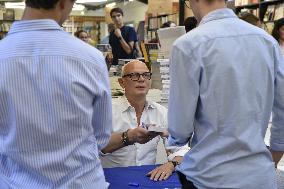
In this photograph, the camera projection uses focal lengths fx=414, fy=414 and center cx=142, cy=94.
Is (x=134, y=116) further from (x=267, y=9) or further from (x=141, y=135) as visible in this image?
(x=267, y=9)

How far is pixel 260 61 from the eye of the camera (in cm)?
137

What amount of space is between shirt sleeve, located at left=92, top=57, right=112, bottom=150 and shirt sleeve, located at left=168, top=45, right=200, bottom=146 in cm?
22

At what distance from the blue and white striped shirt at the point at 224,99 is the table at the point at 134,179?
1.83ft

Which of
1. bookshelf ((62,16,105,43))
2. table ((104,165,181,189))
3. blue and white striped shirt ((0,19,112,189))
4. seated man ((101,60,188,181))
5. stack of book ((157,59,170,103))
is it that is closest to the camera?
blue and white striped shirt ((0,19,112,189))

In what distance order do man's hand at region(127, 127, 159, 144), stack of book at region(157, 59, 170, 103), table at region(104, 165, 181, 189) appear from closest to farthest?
table at region(104, 165, 181, 189) < man's hand at region(127, 127, 159, 144) < stack of book at region(157, 59, 170, 103)

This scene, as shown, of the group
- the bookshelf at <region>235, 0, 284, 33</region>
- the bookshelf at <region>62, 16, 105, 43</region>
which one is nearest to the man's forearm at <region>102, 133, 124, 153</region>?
the bookshelf at <region>235, 0, 284, 33</region>

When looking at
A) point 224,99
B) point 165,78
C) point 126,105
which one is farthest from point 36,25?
point 165,78

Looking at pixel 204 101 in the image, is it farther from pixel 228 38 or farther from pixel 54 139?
pixel 54 139

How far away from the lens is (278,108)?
4.97ft

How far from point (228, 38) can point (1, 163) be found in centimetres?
81

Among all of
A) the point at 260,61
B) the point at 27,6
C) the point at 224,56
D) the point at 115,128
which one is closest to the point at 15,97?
the point at 27,6

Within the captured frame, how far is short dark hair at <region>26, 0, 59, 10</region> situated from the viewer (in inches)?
47.0

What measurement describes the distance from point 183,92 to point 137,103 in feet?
4.46

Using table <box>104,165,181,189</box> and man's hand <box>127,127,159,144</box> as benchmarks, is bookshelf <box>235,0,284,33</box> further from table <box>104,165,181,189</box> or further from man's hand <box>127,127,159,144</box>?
table <box>104,165,181,189</box>
